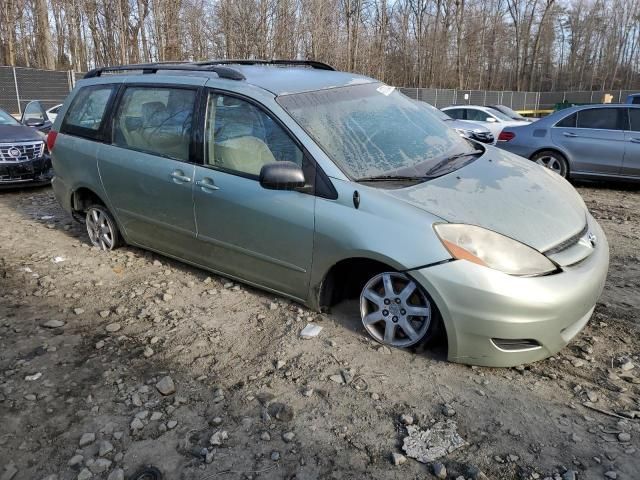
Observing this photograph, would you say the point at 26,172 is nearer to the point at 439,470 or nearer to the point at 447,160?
the point at 447,160

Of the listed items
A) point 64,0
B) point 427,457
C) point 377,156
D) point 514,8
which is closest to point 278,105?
point 377,156

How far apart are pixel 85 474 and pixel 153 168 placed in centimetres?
254

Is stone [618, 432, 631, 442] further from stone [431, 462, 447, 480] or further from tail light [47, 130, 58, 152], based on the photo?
tail light [47, 130, 58, 152]

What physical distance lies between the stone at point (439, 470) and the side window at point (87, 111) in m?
4.11

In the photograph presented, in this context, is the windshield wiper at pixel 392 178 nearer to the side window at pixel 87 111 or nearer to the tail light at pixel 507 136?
the side window at pixel 87 111

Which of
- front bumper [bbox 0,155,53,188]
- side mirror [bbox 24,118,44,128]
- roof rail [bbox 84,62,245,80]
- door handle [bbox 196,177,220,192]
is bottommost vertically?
front bumper [bbox 0,155,53,188]

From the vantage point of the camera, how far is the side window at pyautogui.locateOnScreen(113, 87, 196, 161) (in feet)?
13.5

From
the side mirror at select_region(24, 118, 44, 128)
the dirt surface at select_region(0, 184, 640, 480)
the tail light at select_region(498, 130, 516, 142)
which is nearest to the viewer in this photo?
the dirt surface at select_region(0, 184, 640, 480)

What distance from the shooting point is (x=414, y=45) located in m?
41.4

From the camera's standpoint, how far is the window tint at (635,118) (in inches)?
328

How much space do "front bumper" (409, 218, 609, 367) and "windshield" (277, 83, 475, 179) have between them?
0.91 meters

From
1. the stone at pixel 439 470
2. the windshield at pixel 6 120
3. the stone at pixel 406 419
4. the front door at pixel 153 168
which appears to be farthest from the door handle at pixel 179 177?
the windshield at pixel 6 120

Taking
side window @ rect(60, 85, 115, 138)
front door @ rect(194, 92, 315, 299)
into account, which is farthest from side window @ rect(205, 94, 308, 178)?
side window @ rect(60, 85, 115, 138)

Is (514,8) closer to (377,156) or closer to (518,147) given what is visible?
(518,147)
